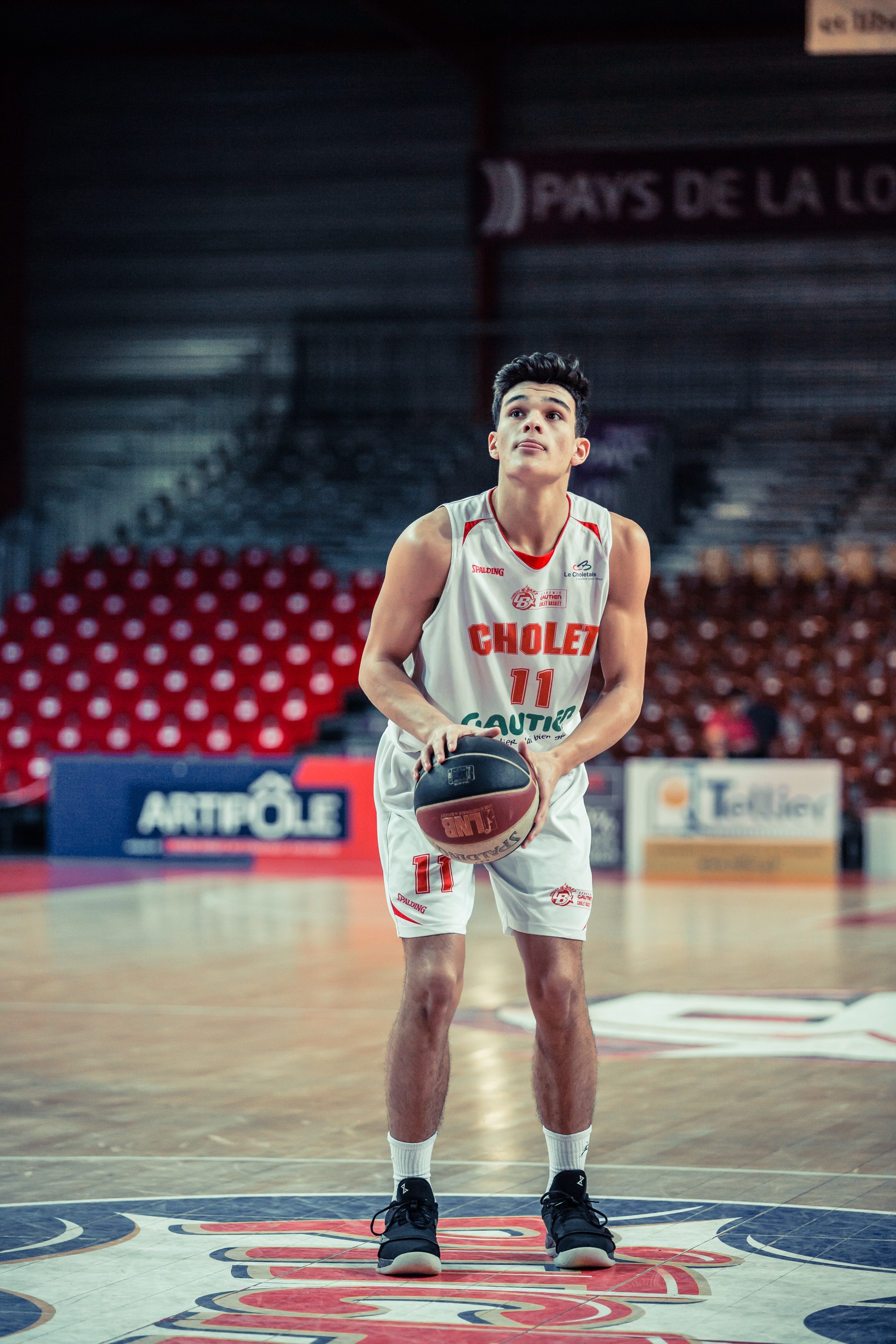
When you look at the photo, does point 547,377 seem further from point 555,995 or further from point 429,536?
point 555,995

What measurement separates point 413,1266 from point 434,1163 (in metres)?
1.24

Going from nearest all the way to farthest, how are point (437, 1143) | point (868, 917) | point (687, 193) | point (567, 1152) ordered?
point (567, 1152), point (437, 1143), point (868, 917), point (687, 193)

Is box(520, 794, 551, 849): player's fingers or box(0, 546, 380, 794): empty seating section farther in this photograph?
box(0, 546, 380, 794): empty seating section

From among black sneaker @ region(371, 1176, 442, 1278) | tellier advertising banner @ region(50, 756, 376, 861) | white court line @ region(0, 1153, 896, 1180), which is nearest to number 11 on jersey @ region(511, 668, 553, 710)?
black sneaker @ region(371, 1176, 442, 1278)

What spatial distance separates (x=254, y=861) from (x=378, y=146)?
12.1 metres

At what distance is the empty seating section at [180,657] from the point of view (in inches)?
722

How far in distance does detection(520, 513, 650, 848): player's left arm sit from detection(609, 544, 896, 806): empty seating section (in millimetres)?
12580

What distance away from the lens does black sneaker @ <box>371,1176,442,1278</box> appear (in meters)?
3.74

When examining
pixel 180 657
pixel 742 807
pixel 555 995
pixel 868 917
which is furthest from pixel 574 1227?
pixel 180 657

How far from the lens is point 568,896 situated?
401cm

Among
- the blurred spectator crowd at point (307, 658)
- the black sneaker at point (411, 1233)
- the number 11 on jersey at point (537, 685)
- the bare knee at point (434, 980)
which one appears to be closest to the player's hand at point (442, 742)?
the number 11 on jersey at point (537, 685)

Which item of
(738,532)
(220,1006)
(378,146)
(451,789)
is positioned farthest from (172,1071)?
(378,146)

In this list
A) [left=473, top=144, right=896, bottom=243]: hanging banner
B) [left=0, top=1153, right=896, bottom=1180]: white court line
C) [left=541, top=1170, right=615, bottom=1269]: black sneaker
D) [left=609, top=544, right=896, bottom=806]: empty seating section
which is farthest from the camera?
[left=473, top=144, right=896, bottom=243]: hanging banner

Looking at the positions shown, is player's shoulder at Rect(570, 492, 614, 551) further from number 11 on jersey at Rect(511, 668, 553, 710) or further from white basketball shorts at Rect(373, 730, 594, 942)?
white basketball shorts at Rect(373, 730, 594, 942)
